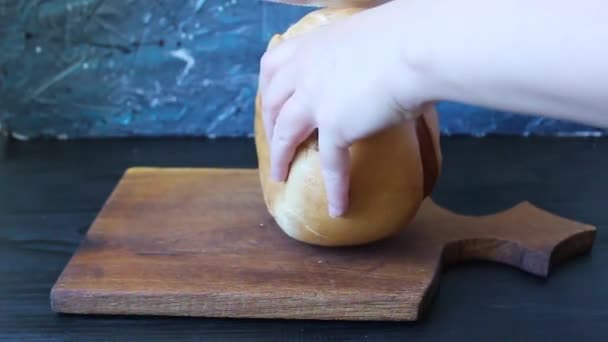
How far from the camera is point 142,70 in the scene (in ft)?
3.12

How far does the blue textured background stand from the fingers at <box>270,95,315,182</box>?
390mm

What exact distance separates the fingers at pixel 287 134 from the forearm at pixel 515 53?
0.11 metres

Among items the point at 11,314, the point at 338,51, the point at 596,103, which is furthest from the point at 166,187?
the point at 596,103

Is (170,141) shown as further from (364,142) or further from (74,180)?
(364,142)

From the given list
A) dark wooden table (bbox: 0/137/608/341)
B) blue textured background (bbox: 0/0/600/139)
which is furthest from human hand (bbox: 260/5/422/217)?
blue textured background (bbox: 0/0/600/139)

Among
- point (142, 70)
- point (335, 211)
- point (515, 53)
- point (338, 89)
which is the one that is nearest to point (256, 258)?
point (335, 211)

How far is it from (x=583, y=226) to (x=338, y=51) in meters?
0.31

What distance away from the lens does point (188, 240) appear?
0.62m

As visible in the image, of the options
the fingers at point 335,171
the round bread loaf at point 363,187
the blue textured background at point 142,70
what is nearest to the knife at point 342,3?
the round bread loaf at point 363,187

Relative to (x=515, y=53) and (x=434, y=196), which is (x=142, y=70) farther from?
(x=515, y=53)

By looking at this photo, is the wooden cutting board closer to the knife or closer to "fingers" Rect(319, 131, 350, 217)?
"fingers" Rect(319, 131, 350, 217)

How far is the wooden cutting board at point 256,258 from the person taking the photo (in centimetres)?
54

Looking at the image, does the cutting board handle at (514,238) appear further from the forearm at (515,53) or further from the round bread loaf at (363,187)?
the forearm at (515,53)

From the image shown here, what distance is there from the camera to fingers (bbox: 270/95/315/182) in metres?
0.51
